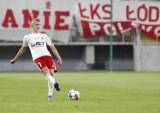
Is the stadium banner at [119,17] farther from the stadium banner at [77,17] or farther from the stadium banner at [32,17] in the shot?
the stadium banner at [32,17]

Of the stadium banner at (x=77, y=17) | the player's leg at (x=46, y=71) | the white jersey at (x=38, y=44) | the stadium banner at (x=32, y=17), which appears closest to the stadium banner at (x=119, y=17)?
the stadium banner at (x=77, y=17)

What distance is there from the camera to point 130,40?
76.1m

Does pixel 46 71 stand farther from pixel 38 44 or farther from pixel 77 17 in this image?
pixel 77 17

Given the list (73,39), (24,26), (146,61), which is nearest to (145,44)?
(146,61)

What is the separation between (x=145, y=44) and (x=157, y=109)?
57.7 m

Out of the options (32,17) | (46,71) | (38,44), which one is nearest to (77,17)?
(32,17)

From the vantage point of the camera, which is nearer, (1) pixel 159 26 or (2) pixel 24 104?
(2) pixel 24 104

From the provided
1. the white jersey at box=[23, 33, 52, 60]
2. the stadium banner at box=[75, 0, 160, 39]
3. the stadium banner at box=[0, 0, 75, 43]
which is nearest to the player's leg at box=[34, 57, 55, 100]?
the white jersey at box=[23, 33, 52, 60]

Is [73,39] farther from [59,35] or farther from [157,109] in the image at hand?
[157,109]

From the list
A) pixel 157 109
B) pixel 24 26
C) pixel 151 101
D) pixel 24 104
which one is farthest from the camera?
pixel 24 26

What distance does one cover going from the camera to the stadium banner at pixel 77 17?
234 ft

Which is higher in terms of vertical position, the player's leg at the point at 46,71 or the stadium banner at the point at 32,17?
the player's leg at the point at 46,71

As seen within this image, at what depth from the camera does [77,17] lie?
73750 millimetres

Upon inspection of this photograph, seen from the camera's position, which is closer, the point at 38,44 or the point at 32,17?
the point at 38,44
